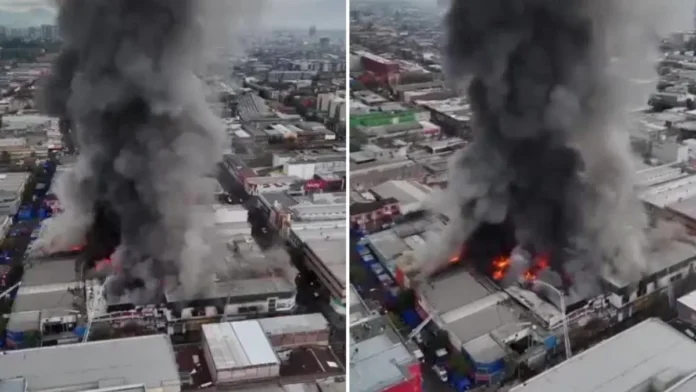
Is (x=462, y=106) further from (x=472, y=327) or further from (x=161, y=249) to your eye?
(x=161, y=249)

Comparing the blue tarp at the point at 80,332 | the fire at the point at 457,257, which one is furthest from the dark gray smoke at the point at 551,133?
the blue tarp at the point at 80,332

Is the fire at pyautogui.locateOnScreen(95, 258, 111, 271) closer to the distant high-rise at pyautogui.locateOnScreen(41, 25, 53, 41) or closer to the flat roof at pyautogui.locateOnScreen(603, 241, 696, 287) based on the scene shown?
the distant high-rise at pyautogui.locateOnScreen(41, 25, 53, 41)

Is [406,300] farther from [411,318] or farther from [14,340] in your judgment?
[14,340]

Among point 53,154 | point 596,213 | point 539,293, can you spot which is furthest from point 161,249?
point 596,213

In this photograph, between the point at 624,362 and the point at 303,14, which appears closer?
the point at 624,362

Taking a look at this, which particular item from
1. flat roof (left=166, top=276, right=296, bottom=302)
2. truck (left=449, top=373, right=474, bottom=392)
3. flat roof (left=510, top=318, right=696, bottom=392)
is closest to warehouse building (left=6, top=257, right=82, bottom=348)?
flat roof (left=166, top=276, right=296, bottom=302)

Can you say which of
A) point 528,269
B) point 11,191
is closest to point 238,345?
point 11,191

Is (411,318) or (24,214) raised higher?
(24,214)

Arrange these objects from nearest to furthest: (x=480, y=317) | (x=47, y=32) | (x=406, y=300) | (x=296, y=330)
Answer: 1. (x=47, y=32)
2. (x=480, y=317)
3. (x=406, y=300)
4. (x=296, y=330)
